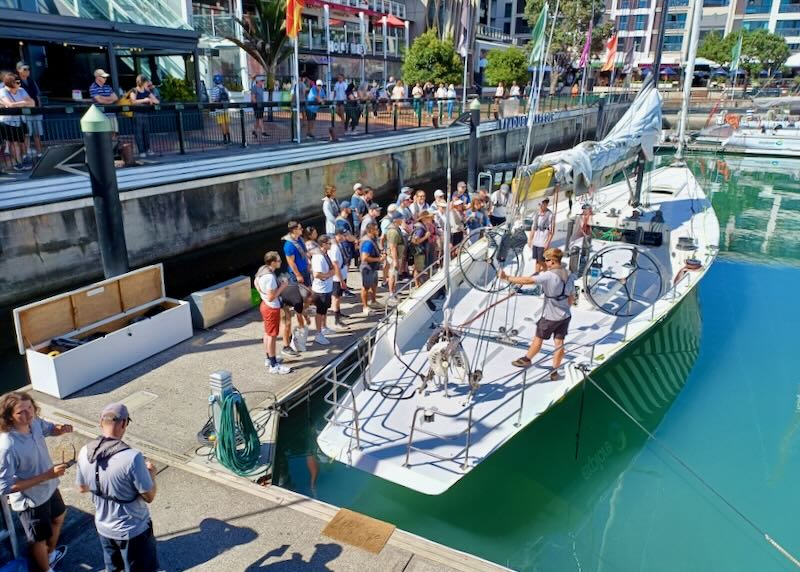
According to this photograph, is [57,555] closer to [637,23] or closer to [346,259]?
[346,259]

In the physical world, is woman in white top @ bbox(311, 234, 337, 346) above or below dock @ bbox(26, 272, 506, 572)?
above

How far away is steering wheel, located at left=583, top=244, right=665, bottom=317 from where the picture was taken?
8.80m

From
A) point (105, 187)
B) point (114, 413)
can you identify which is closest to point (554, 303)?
point (114, 413)

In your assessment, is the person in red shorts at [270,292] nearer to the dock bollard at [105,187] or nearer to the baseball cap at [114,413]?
the dock bollard at [105,187]

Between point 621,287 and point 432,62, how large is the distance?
22.0 metres

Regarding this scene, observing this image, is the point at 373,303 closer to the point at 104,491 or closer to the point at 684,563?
the point at 684,563

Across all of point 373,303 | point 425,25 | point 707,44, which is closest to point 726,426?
point 373,303

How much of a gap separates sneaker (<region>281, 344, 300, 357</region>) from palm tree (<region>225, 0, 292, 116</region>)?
1619cm

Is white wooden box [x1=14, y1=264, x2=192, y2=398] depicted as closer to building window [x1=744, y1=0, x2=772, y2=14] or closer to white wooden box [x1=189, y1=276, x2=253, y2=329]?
white wooden box [x1=189, y1=276, x2=253, y2=329]

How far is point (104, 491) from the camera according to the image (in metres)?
3.86

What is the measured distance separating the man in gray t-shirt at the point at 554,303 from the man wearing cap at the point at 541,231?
8.76 ft

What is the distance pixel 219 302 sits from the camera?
31.4 ft

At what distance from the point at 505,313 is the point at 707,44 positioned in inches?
2551

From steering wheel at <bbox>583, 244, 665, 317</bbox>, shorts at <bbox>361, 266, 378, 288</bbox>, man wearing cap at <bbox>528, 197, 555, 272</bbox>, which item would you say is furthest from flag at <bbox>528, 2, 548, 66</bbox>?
shorts at <bbox>361, 266, 378, 288</bbox>
